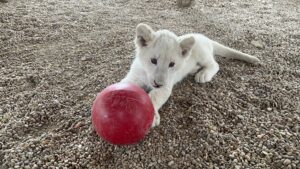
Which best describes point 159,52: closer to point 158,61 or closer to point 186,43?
point 158,61

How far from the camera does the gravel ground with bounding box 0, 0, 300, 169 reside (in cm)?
229

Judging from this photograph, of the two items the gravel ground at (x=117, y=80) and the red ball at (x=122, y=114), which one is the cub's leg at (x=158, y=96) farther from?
the red ball at (x=122, y=114)

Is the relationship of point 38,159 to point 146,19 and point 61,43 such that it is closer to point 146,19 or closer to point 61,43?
point 61,43

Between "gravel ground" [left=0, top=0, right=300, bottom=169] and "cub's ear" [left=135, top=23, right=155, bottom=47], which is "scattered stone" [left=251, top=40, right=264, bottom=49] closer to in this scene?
"gravel ground" [left=0, top=0, right=300, bottom=169]

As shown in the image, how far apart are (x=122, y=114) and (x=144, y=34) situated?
2.65ft

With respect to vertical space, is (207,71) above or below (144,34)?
below

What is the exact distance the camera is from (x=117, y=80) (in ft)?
10.3

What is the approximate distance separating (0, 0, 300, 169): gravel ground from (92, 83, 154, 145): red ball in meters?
0.20

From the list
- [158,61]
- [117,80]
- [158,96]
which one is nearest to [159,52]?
[158,61]

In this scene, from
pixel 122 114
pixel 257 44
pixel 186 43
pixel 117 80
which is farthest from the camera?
pixel 257 44

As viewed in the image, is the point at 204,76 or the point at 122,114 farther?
the point at 204,76

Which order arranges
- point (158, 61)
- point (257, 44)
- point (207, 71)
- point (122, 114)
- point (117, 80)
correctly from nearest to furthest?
point (122, 114) < point (158, 61) < point (117, 80) < point (207, 71) < point (257, 44)

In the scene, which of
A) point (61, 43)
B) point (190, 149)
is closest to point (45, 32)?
point (61, 43)

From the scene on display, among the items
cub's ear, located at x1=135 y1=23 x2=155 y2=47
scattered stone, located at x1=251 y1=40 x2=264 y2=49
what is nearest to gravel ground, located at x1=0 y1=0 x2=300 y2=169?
scattered stone, located at x1=251 y1=40 x2=264 y2=49
